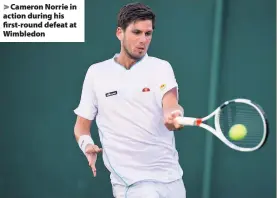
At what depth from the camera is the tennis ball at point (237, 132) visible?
3496mm

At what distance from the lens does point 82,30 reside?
557 centimetres

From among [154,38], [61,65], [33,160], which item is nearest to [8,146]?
[33,160]

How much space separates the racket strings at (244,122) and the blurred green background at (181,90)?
5.37 feet

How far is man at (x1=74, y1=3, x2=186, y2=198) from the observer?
157 inches

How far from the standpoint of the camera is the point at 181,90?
Answer: 552cm

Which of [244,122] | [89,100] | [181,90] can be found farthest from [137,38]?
[181,90]

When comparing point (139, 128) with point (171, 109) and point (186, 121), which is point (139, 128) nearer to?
point (171, 109)

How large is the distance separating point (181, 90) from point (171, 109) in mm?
1712

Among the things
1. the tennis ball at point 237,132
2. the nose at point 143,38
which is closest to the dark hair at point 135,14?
the nose at point 143,38

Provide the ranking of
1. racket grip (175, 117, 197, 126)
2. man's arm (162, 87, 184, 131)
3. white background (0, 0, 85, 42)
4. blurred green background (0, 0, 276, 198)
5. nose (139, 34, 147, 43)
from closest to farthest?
racket grip (175, 117, 197, 126) < man's arm (162, 87, 184, 131) < nose (139, 34, 147, 43) < blurred green background (0, 0, 276, 198) < white background (0, 0, 85, 42)

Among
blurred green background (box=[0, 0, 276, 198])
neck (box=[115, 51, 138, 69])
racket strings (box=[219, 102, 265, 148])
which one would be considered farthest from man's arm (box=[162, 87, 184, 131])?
blurred green background (box=[0, 0, 276, 198])

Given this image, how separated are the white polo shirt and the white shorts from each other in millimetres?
28

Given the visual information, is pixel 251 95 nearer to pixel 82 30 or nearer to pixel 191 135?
pixel 191 135

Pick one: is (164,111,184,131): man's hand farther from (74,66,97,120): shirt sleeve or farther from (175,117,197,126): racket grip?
(74,66,97,120): shirt sleeve
